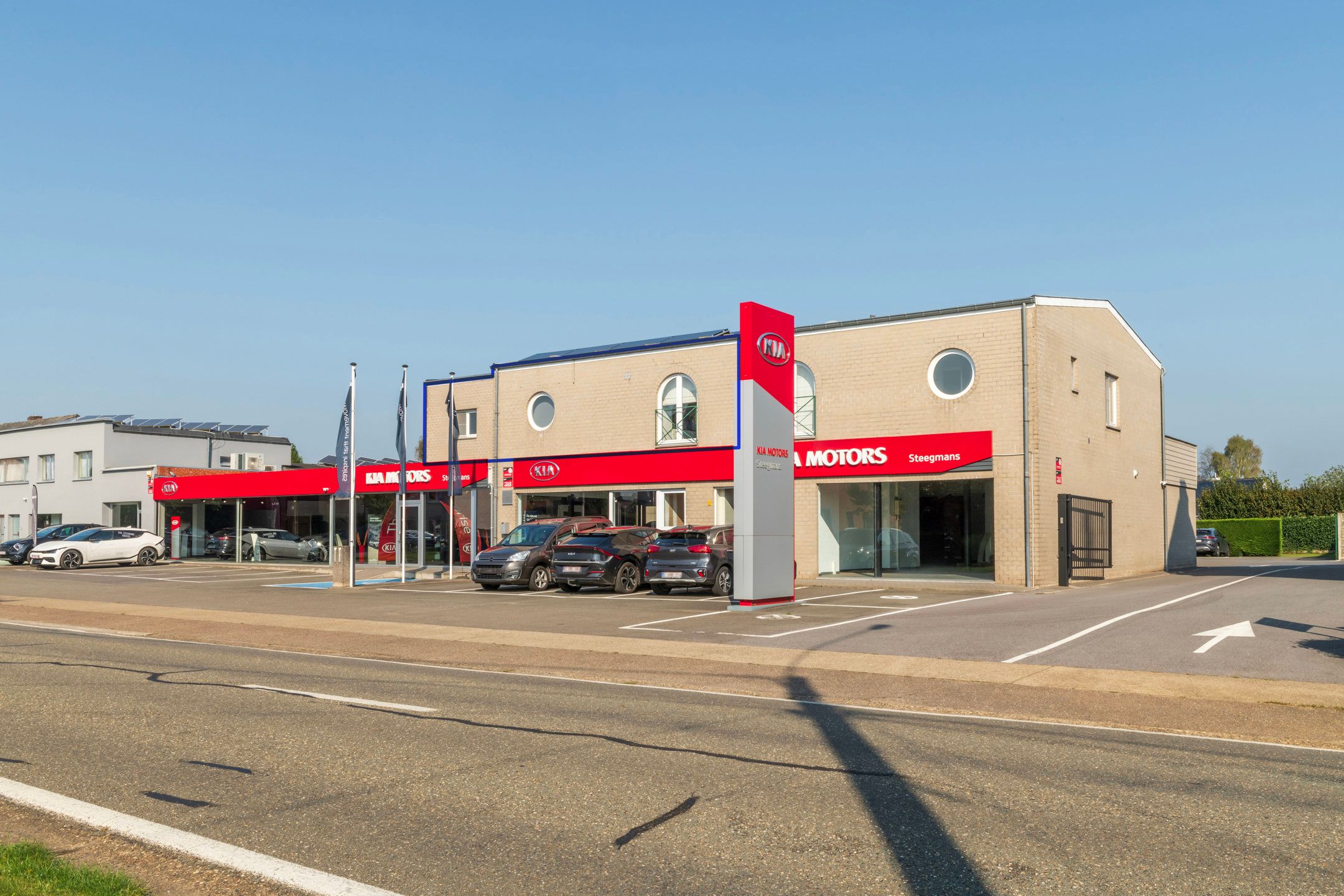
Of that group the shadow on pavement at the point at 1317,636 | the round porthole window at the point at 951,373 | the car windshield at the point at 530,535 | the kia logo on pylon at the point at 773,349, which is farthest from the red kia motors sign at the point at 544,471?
the shadow on pavement at the point at 1317,636

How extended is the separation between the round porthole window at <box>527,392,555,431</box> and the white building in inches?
835

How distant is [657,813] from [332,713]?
424cm

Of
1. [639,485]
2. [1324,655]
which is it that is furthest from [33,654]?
[639,485]

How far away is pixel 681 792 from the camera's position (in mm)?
6426

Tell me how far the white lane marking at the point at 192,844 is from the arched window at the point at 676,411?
25777mm

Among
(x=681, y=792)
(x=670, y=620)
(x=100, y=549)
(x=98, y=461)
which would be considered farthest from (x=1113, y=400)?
(x=98, y=461)

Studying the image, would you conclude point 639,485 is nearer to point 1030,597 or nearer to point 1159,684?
point 1030,597

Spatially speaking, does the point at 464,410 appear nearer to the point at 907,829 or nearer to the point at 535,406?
the point at 535,406

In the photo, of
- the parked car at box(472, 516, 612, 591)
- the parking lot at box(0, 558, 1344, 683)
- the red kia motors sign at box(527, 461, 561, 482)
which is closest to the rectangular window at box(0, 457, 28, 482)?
the parking lot at box(0, 558, 1344, 683)

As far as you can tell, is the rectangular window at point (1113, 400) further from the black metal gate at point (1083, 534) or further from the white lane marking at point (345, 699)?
the white lane marking at point (345, 699)

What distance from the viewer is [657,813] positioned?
594 cm

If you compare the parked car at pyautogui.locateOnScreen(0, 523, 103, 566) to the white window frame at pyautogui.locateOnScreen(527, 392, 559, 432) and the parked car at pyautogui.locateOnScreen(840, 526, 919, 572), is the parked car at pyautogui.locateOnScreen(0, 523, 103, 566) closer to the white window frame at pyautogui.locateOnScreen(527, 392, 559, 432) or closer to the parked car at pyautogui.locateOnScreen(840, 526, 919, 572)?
the white window frame at pyautogui.locateOnScreen(527, 392, 559, 432)

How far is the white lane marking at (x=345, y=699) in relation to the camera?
31.0 feet

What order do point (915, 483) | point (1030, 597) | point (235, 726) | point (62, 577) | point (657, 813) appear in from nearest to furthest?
1. point (657, 813)
2. point (235, 726)
3. point (1030, 597)
4. point (915, 483)
5. point (62, 577)
